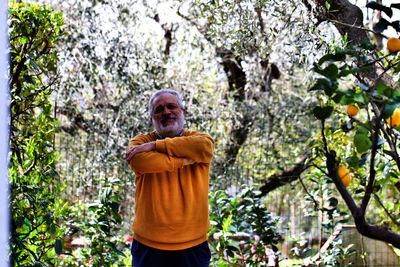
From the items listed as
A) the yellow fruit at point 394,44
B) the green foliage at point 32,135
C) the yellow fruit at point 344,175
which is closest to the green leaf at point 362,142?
the yellow fruit at point 394,44

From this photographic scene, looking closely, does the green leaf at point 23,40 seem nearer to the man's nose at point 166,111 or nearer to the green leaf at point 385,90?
the man's nose at point 166,111

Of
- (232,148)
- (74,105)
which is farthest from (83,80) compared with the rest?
(232,148)

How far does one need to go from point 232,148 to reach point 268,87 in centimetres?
107

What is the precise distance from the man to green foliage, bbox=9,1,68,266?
1.38 ft

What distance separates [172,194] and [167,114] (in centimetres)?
42

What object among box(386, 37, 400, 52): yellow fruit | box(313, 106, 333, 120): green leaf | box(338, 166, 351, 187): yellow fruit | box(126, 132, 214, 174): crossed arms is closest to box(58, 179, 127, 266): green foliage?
box(126, 132, 214, 174): crossed arms

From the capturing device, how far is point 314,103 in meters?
4.63

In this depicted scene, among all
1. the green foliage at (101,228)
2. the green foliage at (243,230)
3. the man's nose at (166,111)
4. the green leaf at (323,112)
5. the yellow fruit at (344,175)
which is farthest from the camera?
the green foliage at (243,230)

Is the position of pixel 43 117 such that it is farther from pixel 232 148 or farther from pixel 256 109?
pixel 256 109

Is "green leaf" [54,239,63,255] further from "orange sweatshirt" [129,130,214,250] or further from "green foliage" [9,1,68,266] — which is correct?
"orange sweatshirt" [129,130,214,250]

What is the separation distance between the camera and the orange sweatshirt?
5.87 feet

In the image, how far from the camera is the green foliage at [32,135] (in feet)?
5.79

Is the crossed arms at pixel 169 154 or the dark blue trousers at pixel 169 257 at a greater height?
the crossed arms at pixel 169 154

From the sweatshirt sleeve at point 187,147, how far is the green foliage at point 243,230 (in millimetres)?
897
